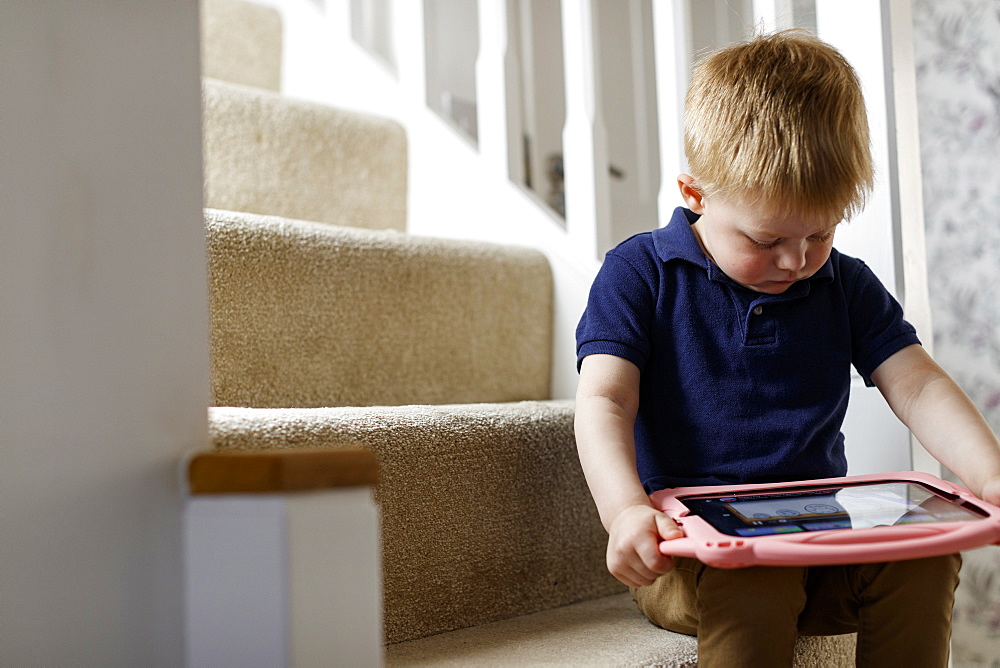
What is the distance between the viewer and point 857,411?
3.16ft

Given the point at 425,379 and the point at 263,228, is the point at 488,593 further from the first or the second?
the point at 263,228

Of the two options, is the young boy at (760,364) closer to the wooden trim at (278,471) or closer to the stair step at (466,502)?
the stair step at (466,502)

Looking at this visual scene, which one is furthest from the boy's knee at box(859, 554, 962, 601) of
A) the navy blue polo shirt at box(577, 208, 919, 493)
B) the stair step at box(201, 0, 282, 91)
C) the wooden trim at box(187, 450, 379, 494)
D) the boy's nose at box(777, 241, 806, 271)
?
the stair step at box(201, 0, 282, 91)

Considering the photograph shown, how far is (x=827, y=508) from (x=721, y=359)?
189 mm

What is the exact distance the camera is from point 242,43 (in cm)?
152

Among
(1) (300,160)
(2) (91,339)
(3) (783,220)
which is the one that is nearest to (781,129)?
(3) (783,220)

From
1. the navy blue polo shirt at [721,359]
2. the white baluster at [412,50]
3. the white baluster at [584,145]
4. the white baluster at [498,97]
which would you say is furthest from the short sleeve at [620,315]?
the white baluster at [412,50]

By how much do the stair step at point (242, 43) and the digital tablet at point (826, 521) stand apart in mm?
1163

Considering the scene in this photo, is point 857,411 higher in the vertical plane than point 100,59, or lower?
lower

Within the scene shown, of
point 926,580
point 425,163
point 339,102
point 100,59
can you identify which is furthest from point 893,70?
point 339,102

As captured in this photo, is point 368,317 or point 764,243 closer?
point 764,243

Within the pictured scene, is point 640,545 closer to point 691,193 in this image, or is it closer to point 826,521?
point 826,521

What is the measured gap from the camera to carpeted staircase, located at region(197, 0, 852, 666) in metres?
0.75

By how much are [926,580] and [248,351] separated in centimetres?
65
